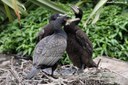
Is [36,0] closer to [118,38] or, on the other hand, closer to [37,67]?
[118,38]

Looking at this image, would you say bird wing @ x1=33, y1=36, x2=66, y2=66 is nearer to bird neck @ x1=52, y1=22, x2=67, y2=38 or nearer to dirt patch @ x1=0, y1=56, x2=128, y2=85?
bird neck @ x1=52, y1=22, x2=67, y2=38

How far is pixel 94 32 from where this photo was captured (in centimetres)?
841

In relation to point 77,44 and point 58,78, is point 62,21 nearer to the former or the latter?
point 77,44

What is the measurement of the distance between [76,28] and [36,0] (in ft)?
8.36

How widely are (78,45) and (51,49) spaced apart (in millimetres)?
658

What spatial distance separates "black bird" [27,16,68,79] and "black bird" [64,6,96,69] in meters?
0.31

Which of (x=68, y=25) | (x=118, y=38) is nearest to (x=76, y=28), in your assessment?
(x=68, y=25)

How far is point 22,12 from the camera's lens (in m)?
8.65

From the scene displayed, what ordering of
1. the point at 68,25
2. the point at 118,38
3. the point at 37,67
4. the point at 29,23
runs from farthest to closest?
1. the point at 29,23
2. the point at 118,38
3. the point at 68,25
4. the point at 37,67

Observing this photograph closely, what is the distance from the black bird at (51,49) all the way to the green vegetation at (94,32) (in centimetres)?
191

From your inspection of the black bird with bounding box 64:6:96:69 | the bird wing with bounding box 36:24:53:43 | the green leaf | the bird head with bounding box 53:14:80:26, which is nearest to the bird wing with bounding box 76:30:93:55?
the black bird with bounding box 64:6:96:69

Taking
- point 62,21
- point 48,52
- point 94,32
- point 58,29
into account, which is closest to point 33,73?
point 48,52

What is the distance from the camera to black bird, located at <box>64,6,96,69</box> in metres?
6.43

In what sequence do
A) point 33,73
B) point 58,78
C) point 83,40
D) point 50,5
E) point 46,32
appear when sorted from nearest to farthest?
point 33,73 → point 58,78 → point 83,40 → point 46,32 → point 50,5
